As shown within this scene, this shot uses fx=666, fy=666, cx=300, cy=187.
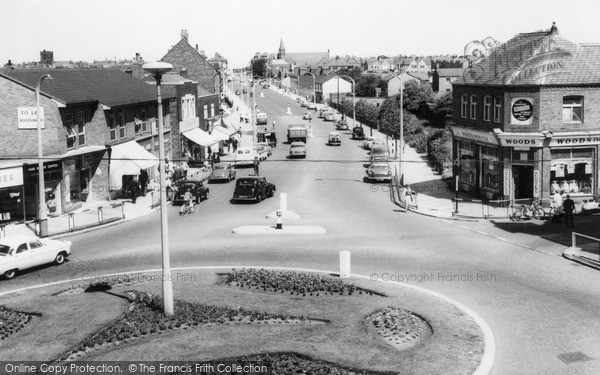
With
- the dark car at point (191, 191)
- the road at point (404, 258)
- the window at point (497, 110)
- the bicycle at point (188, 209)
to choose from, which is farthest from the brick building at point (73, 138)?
the window at point (497, 110)

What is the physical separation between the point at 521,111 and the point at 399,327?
74.4 ft

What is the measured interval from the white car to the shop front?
23837 millimetres

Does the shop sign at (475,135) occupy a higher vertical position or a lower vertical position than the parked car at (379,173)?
higher

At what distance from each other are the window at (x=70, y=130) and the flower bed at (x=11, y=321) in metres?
20.2

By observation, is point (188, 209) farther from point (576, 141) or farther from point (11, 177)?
point (576, 141)

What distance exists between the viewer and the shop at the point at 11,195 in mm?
32062

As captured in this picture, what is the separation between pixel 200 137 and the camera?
60.8 metres

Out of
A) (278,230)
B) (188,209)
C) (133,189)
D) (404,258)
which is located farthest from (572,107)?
(133,189)

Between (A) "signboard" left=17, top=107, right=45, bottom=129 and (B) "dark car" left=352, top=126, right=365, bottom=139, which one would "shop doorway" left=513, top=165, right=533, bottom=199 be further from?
(B) "dark car" left=352, top=126, right=365, bottom=139

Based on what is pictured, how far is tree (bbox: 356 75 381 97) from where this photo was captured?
164m

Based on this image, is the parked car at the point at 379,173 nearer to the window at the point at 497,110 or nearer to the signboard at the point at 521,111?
the window at the point at 497,110

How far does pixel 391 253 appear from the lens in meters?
26.6

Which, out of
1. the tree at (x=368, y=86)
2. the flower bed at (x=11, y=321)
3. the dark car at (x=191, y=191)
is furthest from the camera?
the tree at (x=368, y=86)

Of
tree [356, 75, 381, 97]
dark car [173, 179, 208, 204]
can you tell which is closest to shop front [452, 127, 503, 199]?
dark car [173, 179, 208, 204]
